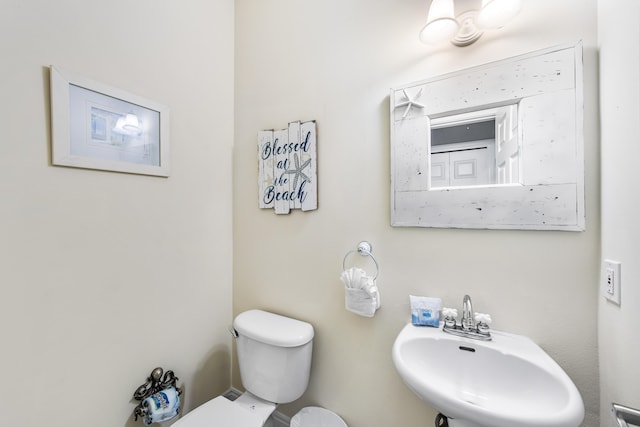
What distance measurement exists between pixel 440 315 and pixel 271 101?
143 cm

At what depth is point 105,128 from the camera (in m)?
1.13

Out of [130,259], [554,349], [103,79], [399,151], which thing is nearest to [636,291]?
[554,349]

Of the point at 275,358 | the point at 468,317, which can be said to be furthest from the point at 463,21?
the point at 275,358

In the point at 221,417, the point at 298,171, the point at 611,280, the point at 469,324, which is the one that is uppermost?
the point at 298,171

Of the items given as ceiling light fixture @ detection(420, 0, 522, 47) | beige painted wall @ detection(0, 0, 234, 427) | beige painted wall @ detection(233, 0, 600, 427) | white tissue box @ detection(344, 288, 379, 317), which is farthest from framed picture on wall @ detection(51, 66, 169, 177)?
ceiling light fixture @ detection(420, 0, 522, 47)

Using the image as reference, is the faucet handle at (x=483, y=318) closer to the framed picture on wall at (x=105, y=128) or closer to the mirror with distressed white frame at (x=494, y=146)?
the mirror with distressed white frame at (x=494, y=146)

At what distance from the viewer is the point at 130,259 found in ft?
3.95

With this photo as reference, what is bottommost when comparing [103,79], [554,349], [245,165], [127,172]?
[554,349]

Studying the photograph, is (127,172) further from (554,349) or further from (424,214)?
(554,349)

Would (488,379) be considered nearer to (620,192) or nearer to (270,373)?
(620,192)

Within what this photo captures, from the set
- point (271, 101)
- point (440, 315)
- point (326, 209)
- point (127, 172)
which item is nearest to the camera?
point (440, 315)

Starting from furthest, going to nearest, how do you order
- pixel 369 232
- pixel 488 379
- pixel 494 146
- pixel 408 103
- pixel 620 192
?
pixel 369 232 → pixel 408 103 → pixel 494 146 → pixel 488 379 → pixel 620 192

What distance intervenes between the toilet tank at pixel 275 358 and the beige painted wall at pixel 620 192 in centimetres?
106

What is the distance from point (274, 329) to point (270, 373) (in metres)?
0.20
